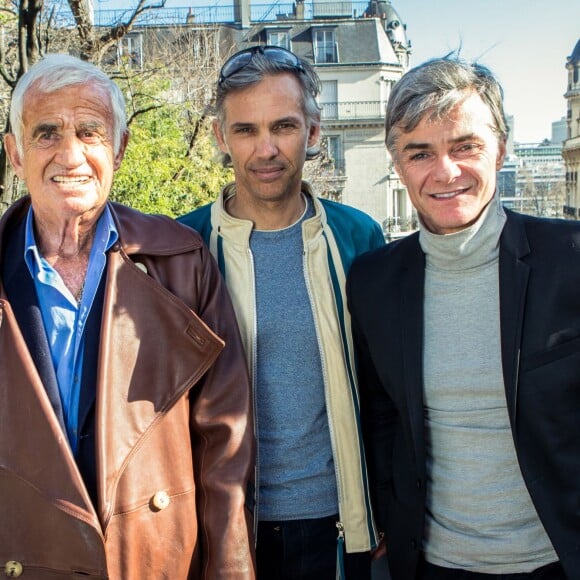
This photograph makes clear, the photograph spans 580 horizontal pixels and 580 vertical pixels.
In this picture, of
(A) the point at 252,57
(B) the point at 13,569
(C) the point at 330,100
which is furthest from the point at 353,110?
(B) the point at 13,569

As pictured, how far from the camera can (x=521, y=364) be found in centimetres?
227

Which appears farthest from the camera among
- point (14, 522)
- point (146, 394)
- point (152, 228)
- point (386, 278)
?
point (386, 278)

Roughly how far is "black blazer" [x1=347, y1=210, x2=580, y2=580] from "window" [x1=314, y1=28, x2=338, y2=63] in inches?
1295

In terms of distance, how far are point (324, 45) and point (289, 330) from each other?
1327 inches

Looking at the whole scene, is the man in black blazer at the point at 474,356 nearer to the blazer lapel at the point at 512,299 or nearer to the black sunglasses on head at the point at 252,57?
the blazer lapel at the point at 512,299

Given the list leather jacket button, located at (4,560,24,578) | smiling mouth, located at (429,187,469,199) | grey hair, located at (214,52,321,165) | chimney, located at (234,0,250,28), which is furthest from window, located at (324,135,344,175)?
leather jacket button, located at (4,560,24,578)

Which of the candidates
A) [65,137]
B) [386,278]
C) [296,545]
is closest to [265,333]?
[386,278]

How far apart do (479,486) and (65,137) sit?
1722mm

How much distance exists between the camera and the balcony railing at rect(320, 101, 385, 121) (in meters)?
34.3

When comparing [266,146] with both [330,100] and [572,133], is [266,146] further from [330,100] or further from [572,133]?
[572,133]

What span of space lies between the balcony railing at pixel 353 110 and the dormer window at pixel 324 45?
208 cm

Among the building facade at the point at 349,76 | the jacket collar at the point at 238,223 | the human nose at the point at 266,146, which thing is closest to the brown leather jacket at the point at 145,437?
the jacket collar at the point at 238,223

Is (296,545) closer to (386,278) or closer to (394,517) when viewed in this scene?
(394,517)

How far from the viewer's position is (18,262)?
228 cm
